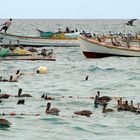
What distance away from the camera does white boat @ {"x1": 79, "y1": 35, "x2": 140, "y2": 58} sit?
43.1 m

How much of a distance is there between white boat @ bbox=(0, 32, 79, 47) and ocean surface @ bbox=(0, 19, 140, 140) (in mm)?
10417

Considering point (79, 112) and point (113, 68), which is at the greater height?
point (113, 68)

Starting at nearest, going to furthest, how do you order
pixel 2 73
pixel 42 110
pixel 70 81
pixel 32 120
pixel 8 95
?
pixel 32 120 < pixel 42 110 < pixel 8 95 < pixel 70 81 < pixel 2 73

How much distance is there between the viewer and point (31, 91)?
1049 inches

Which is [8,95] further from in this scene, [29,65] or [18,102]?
[29,65]

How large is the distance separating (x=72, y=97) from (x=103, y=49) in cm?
1872

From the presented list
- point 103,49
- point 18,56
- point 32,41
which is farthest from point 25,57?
point 32,41

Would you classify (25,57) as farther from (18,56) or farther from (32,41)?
(32,41)

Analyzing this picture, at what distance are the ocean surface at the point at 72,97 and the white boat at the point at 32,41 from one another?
34.2ft

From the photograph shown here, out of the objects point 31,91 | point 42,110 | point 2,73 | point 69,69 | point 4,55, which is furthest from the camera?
point 4,55

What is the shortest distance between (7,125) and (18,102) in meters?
4.32

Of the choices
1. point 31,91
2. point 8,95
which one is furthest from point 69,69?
point 8,95

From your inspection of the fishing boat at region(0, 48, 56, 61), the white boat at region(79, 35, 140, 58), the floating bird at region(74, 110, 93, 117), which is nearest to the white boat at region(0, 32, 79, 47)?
the white boat at region(79, 35, 140, 58)

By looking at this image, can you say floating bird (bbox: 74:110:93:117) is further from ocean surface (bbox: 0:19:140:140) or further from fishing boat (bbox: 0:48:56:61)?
fishing boat (bbox: 0:48:56:61)
